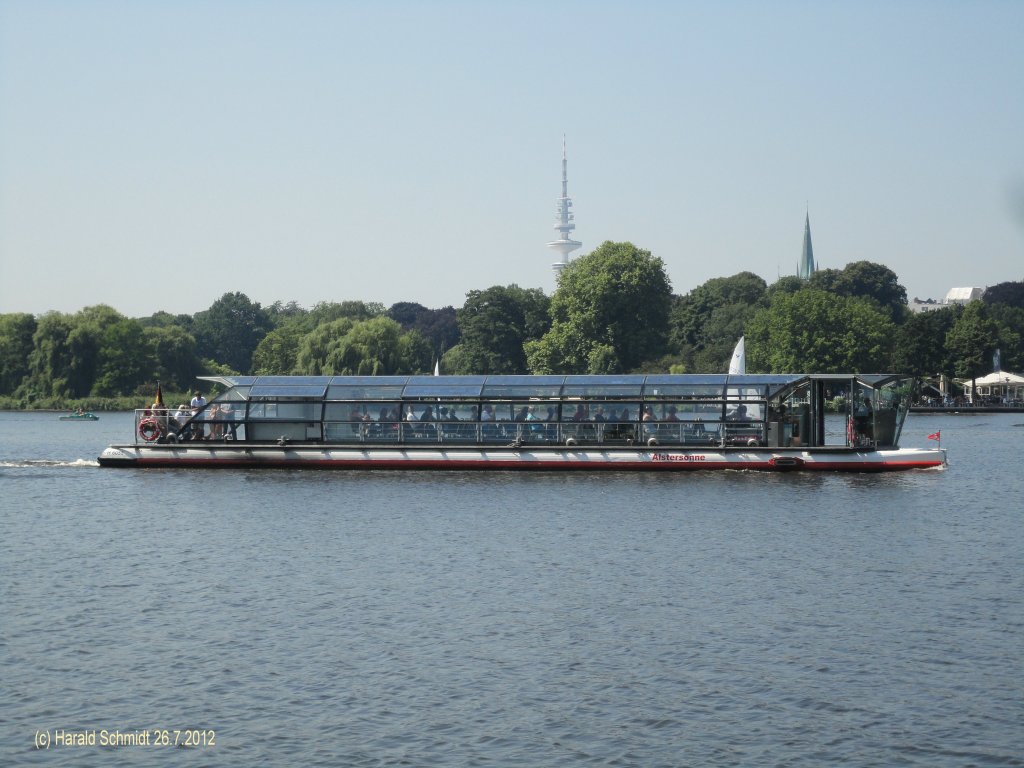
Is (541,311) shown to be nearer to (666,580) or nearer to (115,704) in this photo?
(666,580)

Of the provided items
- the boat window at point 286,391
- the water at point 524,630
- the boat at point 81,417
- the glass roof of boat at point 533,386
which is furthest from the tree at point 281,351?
the water at point 524,630

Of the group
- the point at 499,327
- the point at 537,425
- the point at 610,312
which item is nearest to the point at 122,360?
the point at 499,327

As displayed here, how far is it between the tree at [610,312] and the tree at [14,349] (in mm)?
64866

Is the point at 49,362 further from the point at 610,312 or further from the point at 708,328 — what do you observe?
the point at 708,328

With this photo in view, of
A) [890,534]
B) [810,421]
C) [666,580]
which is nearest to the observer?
[666,580]

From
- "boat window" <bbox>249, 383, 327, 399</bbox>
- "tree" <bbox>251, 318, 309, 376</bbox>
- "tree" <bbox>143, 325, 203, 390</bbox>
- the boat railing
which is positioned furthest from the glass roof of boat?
"tree" <bbox>251, 318, 309, 376</bbox>

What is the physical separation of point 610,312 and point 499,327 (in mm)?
23126

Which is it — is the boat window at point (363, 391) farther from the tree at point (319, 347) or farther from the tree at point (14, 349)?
the tree at point (14, 349)

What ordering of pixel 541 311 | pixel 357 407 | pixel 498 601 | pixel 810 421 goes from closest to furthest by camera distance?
pixel 498 601 → pixel 810 421 → pixel 357 407 → pixel 541 311

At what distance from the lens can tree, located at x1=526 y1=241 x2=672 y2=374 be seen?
161250 millimetres

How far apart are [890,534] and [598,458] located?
2005 centimetres

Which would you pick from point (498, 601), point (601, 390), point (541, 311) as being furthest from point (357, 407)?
point (541, 311)

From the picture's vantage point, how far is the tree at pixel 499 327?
595 ft

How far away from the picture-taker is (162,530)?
Answer: 4438 centimetres
